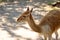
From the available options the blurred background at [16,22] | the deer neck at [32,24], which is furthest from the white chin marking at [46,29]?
the blurred background at [16,22]

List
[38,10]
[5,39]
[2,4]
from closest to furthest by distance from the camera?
[5,39] → [38,10] → [2,4]

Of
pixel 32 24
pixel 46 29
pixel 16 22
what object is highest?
pixel 32 24

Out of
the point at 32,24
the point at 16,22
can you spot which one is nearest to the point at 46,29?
the point at 32,24

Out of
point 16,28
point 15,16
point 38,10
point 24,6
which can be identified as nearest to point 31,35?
point 16,28

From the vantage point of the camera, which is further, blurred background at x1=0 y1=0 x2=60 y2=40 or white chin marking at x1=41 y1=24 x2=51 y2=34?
blurred background at x1=0 y1=0 x2=60 y2=40

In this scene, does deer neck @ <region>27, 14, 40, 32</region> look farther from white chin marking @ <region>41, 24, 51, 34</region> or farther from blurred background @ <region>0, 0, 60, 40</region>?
blurred background @ <region>0, 0, 60, 40</region>

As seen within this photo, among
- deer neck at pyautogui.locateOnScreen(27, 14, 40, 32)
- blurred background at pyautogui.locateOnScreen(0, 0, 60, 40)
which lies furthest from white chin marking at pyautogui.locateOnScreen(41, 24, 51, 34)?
blurred background at pyautogui.locateOnScreen(0, 0, 60, 40)

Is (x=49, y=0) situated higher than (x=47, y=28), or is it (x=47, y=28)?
(x=47, y=28)

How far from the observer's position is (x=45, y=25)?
4.65 meters

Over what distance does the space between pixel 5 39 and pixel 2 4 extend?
419 centimetres

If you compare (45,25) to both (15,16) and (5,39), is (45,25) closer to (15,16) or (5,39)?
(5,39)

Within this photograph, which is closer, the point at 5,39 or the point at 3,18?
the point at 5,39

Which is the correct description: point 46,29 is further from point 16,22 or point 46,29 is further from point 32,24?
point 16,22

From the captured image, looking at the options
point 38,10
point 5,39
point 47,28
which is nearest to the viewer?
point 47,28
